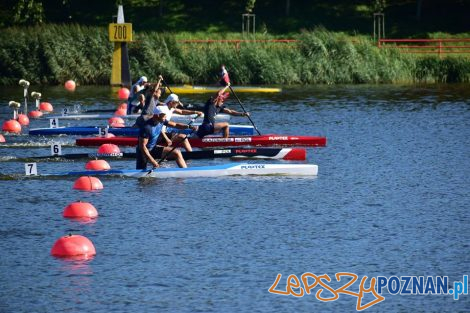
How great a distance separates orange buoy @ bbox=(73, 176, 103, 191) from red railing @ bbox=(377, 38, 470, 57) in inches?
1371

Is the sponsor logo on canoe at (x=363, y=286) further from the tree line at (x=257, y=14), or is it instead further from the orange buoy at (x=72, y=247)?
the tree line at (x=257, y=14)

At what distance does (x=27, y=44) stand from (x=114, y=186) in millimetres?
34191

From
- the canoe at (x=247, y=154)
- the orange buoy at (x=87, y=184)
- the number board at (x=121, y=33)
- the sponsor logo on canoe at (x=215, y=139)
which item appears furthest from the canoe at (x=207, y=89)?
the orange buoy at (x=87, y=184)

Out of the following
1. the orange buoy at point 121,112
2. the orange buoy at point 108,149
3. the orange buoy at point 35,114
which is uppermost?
the orange buoy at point 121,112

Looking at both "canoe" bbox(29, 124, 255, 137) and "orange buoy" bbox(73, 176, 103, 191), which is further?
"canoe" bbox(29, 124, 255, 137)

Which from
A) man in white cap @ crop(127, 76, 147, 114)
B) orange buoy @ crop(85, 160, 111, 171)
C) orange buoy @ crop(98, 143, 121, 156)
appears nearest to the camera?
orange buoy @ crop(85, 160, 111, 171)

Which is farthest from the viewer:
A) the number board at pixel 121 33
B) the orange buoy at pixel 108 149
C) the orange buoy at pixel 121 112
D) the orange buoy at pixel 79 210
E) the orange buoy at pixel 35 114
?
the number board at pixel 121 33

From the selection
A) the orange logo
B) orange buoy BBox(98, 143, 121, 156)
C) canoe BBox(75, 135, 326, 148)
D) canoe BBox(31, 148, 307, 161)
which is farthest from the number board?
the orange logo

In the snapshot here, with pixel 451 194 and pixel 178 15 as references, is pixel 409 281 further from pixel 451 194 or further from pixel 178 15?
pixel 178 15

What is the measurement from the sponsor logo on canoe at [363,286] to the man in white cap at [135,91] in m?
20.2

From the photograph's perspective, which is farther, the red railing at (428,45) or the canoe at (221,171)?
the red railing at (428,45)

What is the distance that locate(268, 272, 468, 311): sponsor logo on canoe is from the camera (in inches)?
750

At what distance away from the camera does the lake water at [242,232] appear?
19000 millimetres

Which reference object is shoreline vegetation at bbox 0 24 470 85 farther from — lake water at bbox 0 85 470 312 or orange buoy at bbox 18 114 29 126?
lake water at bbox 0 85 470 312
